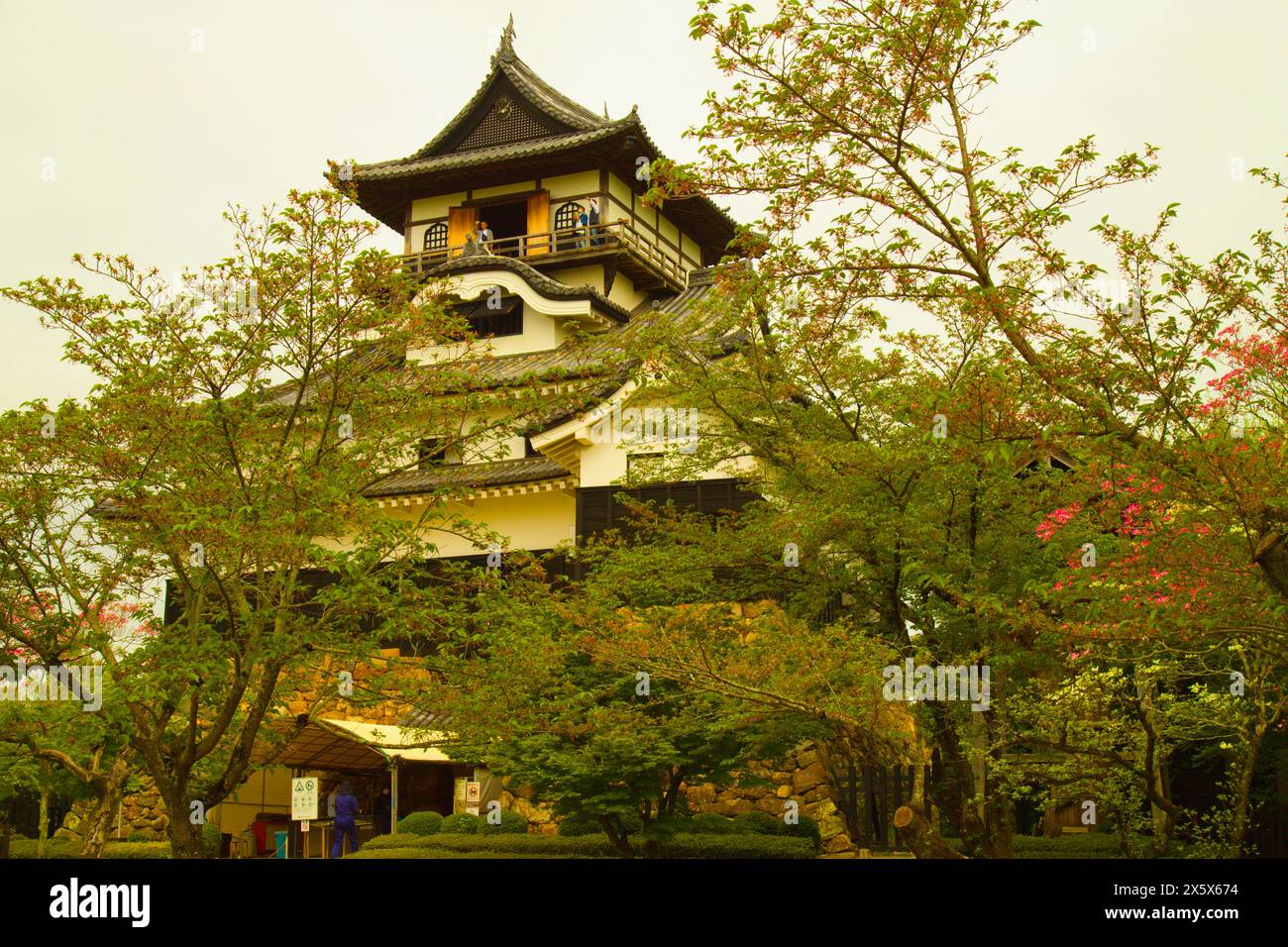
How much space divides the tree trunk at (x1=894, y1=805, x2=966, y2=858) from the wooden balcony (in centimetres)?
1881

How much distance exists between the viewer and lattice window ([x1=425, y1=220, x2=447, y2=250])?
31812 mm

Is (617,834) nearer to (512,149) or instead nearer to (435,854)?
(435,854)

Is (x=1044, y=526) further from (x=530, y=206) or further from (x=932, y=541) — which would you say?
(x=530, y=206)

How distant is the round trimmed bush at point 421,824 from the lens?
19078 mm

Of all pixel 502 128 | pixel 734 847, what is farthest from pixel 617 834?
pixel 502 128

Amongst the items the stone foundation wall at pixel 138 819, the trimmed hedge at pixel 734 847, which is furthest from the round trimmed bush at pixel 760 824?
the stone foundation wall at pixel 138 819

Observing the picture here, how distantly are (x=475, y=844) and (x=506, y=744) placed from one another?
3.68m

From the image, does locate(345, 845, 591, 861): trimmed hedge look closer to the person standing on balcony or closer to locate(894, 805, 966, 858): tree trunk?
locate(894, 805, 966, 858): tree trunk

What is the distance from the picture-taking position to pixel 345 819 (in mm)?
19578

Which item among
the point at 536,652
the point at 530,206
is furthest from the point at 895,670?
the point at 530,206

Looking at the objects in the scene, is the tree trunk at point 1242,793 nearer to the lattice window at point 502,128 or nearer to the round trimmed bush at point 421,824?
the round trimmed bush at point 421,824

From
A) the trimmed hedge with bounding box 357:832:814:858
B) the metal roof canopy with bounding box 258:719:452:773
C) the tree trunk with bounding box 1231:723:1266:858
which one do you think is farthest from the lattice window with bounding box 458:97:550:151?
the tree trunk with bounding box 1231:723:1266:858

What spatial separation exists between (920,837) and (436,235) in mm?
23761

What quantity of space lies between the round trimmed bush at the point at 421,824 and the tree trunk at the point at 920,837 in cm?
930
